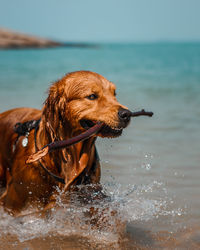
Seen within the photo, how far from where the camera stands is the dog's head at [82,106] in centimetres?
333

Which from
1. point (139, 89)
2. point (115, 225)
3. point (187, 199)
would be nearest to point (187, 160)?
point (187, 199)

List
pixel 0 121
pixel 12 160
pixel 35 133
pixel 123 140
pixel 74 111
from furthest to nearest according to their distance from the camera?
1. pixel 123 140
2. pixel 0 121
3. pixel 12 160
4. pixel 35 133
5. pixel 74 111

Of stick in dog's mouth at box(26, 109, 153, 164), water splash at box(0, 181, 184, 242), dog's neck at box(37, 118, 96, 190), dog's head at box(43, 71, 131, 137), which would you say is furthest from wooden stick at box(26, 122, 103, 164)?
water splash at box(0, 181, 184, 242)

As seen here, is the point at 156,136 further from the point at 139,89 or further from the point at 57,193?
the point at 139,89

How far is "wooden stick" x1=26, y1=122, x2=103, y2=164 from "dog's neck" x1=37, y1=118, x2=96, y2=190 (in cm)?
27

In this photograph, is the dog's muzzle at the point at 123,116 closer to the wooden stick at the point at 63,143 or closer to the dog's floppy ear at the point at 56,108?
the wooden stick at the point at 63,143

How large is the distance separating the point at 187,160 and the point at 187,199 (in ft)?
4.36

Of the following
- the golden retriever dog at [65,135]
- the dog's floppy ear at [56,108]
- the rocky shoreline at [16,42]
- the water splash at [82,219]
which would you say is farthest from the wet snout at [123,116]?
the rocky shoreline at [16,42]

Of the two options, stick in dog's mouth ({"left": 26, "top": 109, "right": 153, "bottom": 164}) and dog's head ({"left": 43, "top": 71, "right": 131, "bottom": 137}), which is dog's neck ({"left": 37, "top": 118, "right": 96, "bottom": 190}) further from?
stick in dog's mouth ({"left": 26, "top": 109, "right": 153, "bottom": 164})

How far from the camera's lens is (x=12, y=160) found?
12.7 feet

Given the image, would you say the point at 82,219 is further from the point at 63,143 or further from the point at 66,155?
the point at 63,143

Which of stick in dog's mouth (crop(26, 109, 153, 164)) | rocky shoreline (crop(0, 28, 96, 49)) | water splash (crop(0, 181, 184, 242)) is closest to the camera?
stick in dog's mouth (crop(26, 109, 153, 164))

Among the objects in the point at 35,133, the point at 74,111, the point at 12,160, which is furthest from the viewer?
the point at 12,160

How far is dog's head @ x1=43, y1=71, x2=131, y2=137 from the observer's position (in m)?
3.33
